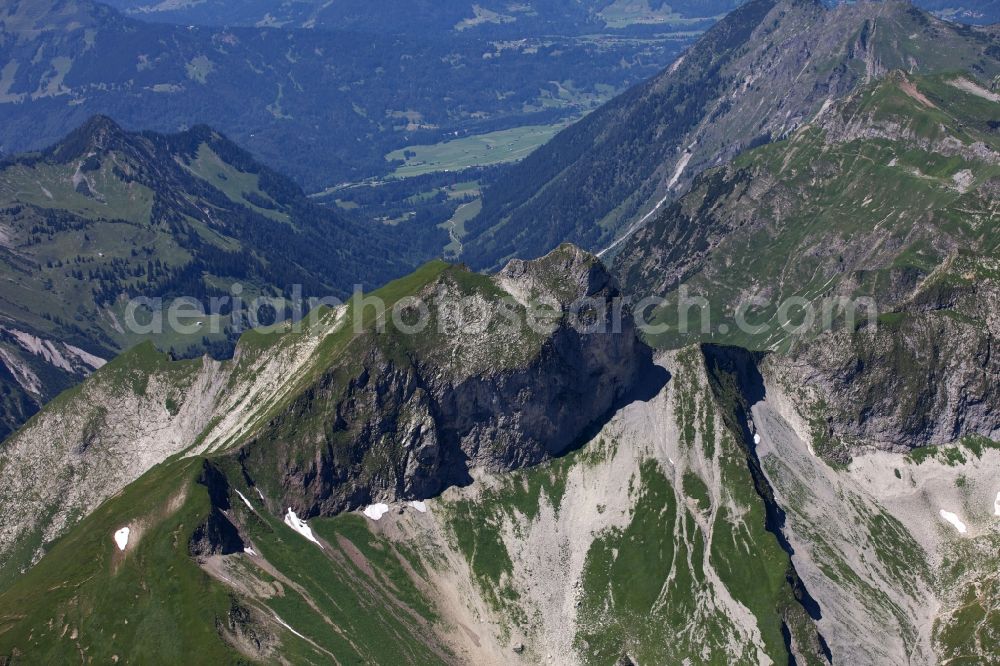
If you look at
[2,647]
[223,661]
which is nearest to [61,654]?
[2,647]

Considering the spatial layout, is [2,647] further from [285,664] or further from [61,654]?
[285,664]

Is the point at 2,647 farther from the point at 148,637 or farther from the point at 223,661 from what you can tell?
the point at 223,661

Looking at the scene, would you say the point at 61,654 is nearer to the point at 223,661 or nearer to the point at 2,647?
the point at 2,647

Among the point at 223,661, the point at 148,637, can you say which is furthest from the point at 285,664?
the point at 148,637

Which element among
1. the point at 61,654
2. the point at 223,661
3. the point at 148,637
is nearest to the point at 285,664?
the point at 223,661

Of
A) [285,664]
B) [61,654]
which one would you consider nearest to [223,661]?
[285,664]
